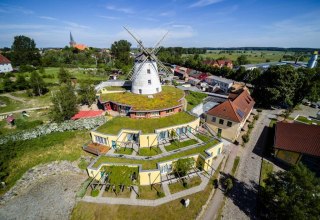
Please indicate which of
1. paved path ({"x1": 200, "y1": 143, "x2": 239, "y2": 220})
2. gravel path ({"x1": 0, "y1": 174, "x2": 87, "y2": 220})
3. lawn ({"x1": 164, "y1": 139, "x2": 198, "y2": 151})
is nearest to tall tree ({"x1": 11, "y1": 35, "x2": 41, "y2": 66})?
gravel path ({"x1": 0, "y1": 174, "x2": 87, "y2": 220})

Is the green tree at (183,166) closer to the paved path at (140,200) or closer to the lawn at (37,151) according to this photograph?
the paved path at (140,200)

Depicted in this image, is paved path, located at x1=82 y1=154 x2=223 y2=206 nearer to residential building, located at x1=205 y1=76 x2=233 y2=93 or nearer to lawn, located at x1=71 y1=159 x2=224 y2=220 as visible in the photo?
lawn, located at x1=71 y1=159 x2=224 y2=220

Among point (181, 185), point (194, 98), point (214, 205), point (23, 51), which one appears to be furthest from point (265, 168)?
point (23, 51)

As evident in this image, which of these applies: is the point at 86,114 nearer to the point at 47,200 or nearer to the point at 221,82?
the point at 47,200

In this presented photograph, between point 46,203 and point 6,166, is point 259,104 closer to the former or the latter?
point 46,203

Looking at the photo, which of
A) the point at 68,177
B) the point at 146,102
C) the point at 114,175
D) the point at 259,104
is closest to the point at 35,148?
the point at 68,177

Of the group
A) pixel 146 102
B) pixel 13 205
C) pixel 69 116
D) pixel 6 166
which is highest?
pixel 146 102
